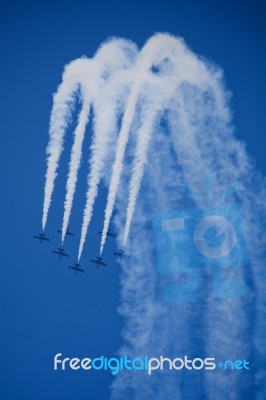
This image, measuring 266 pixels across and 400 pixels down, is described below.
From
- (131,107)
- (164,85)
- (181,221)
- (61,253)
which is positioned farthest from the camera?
(61,253)

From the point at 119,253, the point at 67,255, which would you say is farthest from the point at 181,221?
the point at 67,255

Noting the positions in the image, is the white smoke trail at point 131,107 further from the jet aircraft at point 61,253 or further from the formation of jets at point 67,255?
the jet aircraft at point 61,253

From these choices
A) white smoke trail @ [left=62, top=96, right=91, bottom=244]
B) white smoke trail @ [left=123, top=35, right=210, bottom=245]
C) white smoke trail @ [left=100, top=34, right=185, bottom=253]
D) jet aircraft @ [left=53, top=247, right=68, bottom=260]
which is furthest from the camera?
jet aircraft @ [left=53, top=247, right=68, bottom=260]

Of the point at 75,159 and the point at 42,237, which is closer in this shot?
the point at 75,159

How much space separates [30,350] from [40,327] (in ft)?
2.14

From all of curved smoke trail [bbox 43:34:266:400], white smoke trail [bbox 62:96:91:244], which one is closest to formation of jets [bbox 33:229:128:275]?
curved smoke trail [bbox 43:34:266:400]

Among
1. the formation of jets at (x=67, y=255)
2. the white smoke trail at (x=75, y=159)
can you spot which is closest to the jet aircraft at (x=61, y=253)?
the formation of jets at (x=67, y=255)

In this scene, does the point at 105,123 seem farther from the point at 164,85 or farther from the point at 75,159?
the point at 164,85

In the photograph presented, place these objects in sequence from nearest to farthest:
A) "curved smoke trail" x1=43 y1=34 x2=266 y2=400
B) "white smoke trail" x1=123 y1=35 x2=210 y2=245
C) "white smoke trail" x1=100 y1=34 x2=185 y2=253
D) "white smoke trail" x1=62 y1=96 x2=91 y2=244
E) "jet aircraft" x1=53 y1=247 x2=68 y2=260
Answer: "white smoke trail" x1=100 y1=34 x2=185 y2=253
"white smoke trail" x1=62 y1=96 x2=91 y2=244
"white smoke trail" x1=123 y1=35 x2=210 y2=245
"curved smoke trail" x1=43 y1=34 x2=266 y2=400
"jet aircraft" x1=53 y1=247 x2=68 y2=260

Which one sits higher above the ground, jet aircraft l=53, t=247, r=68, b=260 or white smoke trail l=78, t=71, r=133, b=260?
white smoke trail l=78, t=71, r=133, b=260

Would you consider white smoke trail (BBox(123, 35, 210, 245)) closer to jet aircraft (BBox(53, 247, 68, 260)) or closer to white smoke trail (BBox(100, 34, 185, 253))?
white smoke trail (BBox(100, 34, 185, 253))

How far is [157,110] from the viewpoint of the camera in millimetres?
9656

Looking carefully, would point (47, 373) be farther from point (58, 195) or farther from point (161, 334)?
point (58, 195)

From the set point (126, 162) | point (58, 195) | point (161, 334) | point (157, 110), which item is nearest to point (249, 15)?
point (157, 110)
